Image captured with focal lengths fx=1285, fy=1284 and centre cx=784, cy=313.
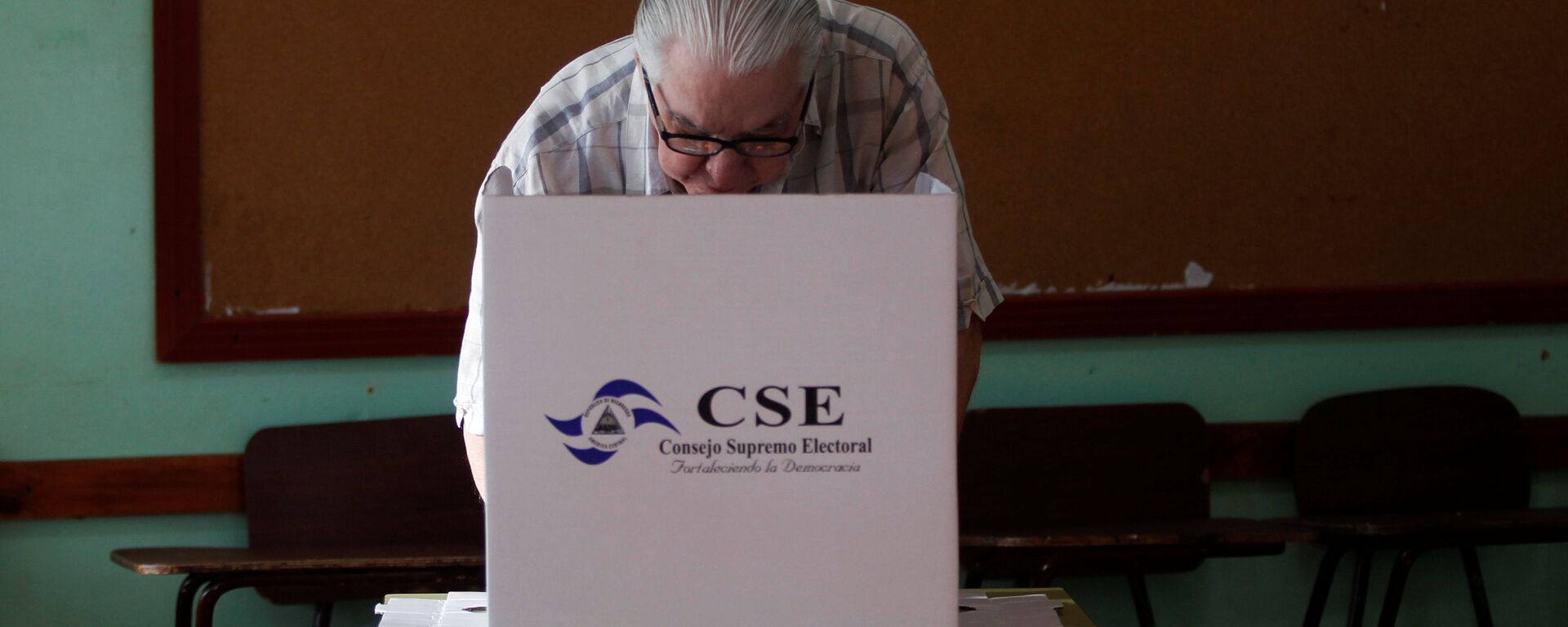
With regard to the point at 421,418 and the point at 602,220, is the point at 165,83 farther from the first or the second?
the point at 602,220

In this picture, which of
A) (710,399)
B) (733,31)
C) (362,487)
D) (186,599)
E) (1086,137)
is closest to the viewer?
(710,399)

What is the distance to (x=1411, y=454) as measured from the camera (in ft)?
8.26

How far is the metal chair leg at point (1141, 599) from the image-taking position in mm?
2332

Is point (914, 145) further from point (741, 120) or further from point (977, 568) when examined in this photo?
point (977, 568)

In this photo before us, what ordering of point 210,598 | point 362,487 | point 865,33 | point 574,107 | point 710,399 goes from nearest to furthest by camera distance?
point 710,399
point 574,107
point 865,33
point 210,598
point 362,487

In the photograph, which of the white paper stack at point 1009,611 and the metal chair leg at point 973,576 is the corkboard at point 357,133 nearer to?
the metal chair leg at point 973,576

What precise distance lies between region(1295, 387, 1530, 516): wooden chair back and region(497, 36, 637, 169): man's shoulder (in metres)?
1.79

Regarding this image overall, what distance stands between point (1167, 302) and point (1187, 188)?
0.73 feet

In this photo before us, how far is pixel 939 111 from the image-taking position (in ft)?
4.46

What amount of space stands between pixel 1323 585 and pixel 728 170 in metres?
1.82

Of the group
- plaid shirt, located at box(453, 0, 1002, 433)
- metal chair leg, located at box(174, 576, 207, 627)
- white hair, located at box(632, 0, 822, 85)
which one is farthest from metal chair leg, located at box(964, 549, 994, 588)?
white hair, located at box(632, 0, 822, 85)

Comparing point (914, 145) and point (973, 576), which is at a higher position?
point (914, 145)

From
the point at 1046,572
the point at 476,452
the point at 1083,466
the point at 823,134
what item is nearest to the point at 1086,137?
the point at 1083,466

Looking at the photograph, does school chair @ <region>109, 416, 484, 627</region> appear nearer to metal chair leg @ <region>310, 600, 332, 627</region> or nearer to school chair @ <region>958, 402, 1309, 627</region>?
metal chair leg @ <region>310, 600, 332, 627</region>
